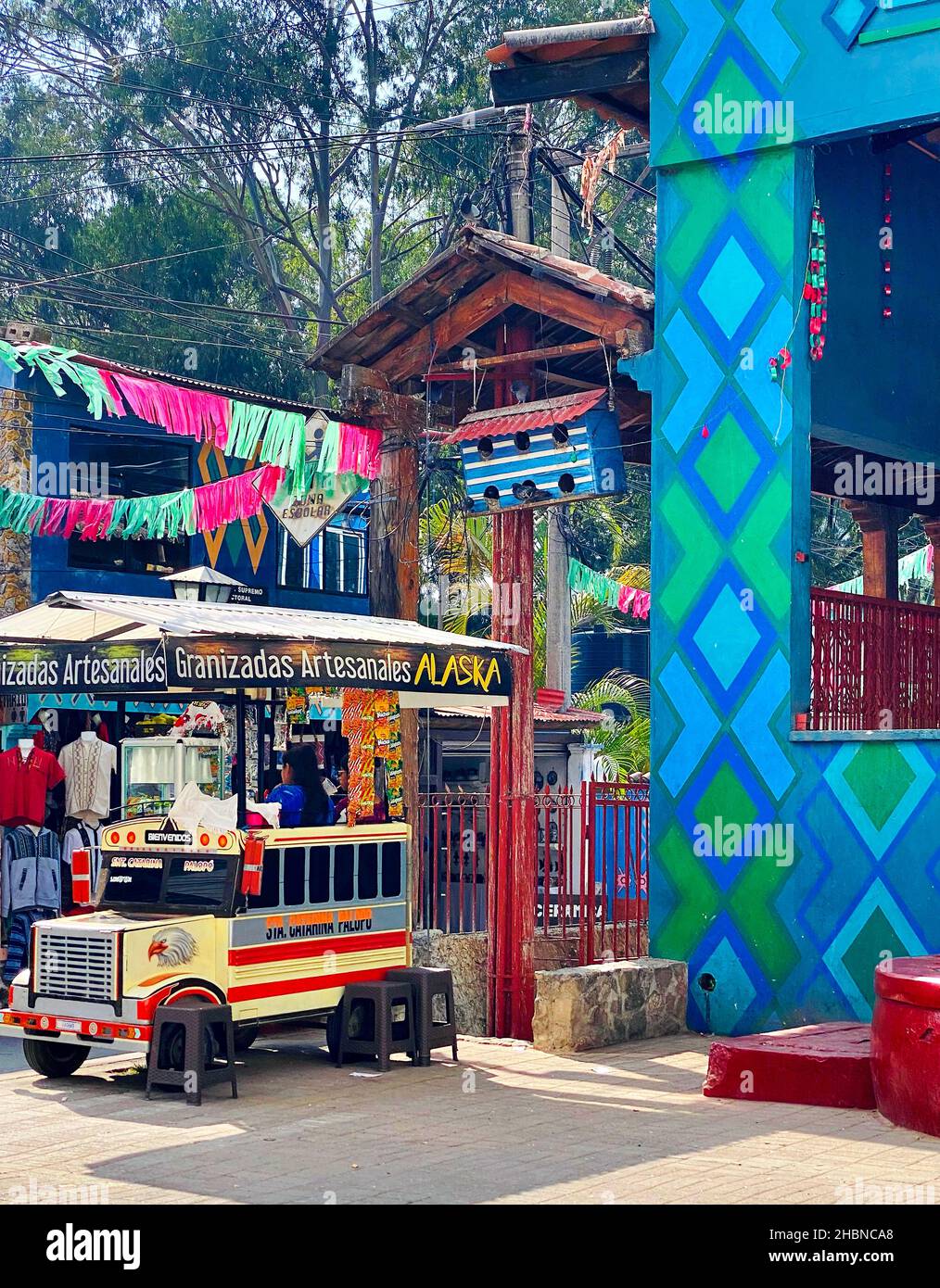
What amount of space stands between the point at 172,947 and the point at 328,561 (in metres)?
15.3

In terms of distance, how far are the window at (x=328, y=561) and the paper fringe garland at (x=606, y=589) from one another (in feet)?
10.6

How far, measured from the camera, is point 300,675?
34.9 ft

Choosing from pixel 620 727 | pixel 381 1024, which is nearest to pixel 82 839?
pixel 381 1024

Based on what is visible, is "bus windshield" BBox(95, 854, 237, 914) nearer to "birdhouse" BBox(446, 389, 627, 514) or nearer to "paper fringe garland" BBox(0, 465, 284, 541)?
"birdhouse" BBox(446, 389, 627, 514)

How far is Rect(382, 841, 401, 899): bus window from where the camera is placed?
467 inches

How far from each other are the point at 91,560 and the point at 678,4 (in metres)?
10.7

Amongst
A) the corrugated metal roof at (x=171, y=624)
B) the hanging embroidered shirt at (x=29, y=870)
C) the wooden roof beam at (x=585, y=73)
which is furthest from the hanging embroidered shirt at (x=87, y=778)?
the wooden roof beam at (x=585, y=73)

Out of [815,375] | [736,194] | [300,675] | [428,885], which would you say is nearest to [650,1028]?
[428,885]

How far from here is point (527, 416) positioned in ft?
45.8

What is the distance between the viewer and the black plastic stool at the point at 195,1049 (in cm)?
988

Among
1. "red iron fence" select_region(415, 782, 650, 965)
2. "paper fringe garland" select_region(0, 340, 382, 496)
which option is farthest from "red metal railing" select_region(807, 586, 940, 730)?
"paper fringe garland" select_region(0, 340, 382, 496)

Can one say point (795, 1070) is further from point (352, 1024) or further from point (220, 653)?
point (220, 653)

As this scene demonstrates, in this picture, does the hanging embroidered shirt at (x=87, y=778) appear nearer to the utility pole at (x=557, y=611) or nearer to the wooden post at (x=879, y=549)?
the wooden post at (x=879, y=549)
